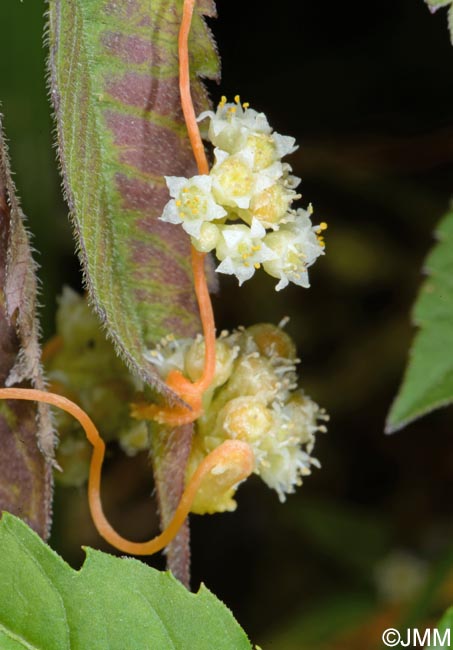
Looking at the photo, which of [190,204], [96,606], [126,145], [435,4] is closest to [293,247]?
[190,204]

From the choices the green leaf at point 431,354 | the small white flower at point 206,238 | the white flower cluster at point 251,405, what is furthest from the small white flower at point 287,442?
the small white flower at point 206,238

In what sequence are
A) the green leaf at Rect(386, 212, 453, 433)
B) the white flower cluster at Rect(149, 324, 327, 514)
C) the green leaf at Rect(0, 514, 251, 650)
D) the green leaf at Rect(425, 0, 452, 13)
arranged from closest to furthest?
1. the green leaf at Rect(0, 514, 251, 650)
2. the green leaf at Rect(425, 0, 452, 13)
3. the white flower cluster at Rect(149, 324, 327, 514)
4. the green leaf at Rect(386, 212, 453, 433)

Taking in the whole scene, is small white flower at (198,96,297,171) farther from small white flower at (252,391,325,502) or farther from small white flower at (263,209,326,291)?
small white flower at (252,391,325,502)

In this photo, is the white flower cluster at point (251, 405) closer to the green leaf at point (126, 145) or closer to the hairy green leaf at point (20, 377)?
the green leaf at point (126, 145)

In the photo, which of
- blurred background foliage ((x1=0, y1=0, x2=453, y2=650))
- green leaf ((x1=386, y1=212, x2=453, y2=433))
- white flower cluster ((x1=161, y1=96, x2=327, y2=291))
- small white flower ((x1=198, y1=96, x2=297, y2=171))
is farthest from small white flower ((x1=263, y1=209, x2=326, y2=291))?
blurred background foliage ((x1=0, y1=0, x2=453, y2=650))

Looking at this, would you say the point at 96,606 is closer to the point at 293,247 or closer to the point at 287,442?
the point at 287,442
